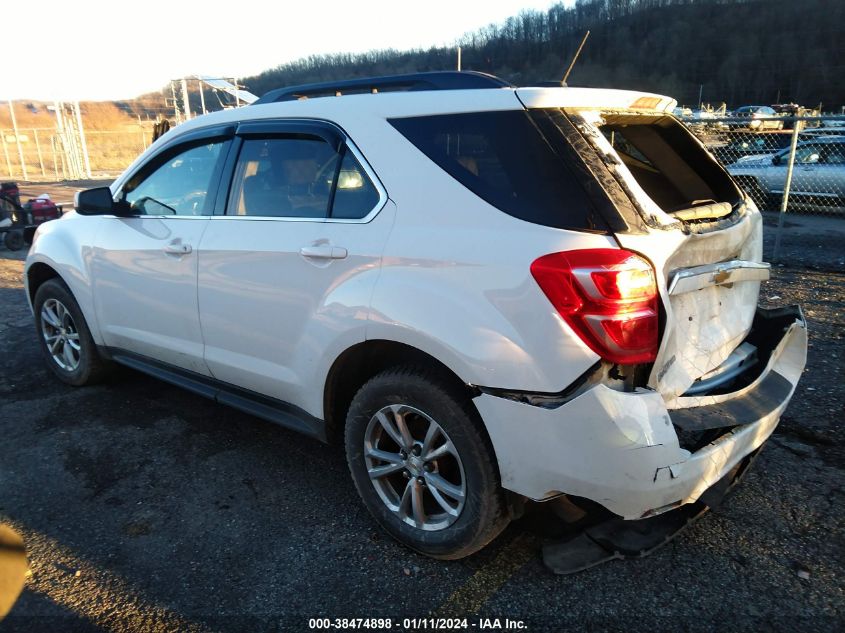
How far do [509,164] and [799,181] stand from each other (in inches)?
520

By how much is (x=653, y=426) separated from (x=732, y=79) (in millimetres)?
82518

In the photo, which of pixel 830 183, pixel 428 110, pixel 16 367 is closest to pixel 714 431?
pixel 428 110

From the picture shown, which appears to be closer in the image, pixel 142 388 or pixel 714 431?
pixel 714 431

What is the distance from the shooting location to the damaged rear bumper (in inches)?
78.2

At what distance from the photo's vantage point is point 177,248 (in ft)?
10.8

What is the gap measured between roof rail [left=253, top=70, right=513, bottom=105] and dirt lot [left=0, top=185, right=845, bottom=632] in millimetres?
1905

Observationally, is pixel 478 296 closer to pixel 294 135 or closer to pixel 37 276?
pixel 294 135

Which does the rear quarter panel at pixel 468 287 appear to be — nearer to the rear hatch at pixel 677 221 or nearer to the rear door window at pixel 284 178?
the rear hatch at pixel 677 221

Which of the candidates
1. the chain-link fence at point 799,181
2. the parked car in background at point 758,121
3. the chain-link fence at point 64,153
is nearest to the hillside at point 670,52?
the chain-link fence at point 64,153

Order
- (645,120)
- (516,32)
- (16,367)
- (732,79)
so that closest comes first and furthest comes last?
(645,120) < (16,367) < (732,79) < (516,32)

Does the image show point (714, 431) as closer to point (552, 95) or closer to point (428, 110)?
point (552, 95)

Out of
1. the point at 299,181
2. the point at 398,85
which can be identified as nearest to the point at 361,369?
the point at 299,181

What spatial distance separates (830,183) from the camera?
1232cm

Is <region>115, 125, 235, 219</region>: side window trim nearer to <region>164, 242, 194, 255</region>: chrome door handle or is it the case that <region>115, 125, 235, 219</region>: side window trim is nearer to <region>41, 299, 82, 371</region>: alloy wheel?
<region>164, 242, 194, 255</region>: chrome door handle
